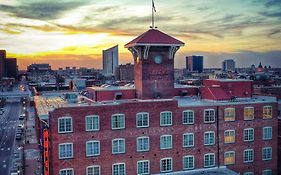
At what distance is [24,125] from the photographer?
Answer: 131250 millimetres

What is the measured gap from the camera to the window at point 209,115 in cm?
5309

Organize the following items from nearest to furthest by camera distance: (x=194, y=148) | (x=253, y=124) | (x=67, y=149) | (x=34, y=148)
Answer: (x=67, y=149) → (x=194, y=148) → (x=253, y=124) → (x=34, y=148)

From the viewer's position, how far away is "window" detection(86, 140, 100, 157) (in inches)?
1845

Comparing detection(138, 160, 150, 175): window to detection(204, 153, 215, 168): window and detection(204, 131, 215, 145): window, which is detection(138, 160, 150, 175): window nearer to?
detection(204, 153, 215, 168): window

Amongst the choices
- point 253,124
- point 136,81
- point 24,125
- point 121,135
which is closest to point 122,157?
point 121,135

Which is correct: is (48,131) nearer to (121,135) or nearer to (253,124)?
(121,135)

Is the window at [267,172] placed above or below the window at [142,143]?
below

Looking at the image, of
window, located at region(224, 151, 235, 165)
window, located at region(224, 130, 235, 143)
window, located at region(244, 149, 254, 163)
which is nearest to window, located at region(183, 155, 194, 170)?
window, located at region(224, 151, 235, 165)

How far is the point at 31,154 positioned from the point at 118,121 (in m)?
45.1

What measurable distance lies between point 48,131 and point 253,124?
3201 cm

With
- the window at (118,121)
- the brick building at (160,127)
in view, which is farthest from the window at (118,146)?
the window at (118,121)

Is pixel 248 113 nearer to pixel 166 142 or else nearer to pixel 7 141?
pixel 166 142

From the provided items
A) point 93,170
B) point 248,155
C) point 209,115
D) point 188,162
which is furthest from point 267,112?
point 93,170

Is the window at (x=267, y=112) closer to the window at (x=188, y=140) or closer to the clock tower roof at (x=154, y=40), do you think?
the window at (x=188, y=140)
